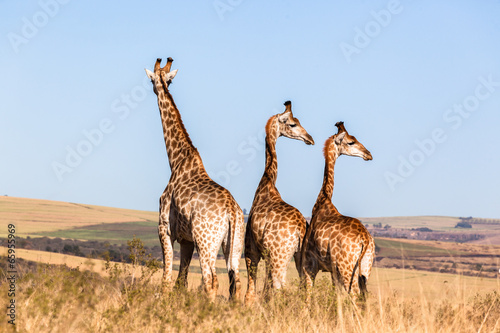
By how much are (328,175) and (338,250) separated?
273cm

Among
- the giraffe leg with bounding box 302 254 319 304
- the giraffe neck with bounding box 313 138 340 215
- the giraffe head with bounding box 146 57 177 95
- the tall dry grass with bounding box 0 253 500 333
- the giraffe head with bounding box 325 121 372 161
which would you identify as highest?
the giraffe head with bounding box 146 57 177 95

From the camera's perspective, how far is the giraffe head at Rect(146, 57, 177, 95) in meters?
14.8

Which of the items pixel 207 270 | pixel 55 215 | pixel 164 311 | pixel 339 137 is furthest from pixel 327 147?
pixel 55 215

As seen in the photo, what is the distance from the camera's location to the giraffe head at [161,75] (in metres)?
14.8

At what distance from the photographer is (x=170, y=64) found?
15.1 meters

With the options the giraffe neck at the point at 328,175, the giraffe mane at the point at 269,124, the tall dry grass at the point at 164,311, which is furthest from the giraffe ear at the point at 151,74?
the tall dry grass at the point at 164,311

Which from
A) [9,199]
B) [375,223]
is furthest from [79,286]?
[375,223]

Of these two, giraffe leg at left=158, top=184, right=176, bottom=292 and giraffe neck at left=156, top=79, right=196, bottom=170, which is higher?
giraffe neck at left=156, top=79, right=196, bottom=170

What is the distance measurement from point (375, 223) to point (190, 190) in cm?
15051

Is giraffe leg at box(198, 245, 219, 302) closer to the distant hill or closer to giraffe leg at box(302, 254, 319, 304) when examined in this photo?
giraffe leg at box(302, 254, 319, 304)

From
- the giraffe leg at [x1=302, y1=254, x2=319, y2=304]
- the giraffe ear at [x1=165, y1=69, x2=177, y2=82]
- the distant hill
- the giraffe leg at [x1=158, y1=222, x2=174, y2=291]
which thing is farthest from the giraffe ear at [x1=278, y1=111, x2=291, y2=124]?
the distant hill

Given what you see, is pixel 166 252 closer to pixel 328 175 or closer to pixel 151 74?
pixel 328 175

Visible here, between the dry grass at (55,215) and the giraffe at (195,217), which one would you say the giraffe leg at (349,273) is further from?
the dry grass at (55,215)

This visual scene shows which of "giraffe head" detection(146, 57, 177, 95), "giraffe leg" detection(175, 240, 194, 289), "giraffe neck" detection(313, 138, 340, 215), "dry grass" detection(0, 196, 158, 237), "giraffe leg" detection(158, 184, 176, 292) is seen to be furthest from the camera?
"dry grass" detection(0, 196, 158, 237)
